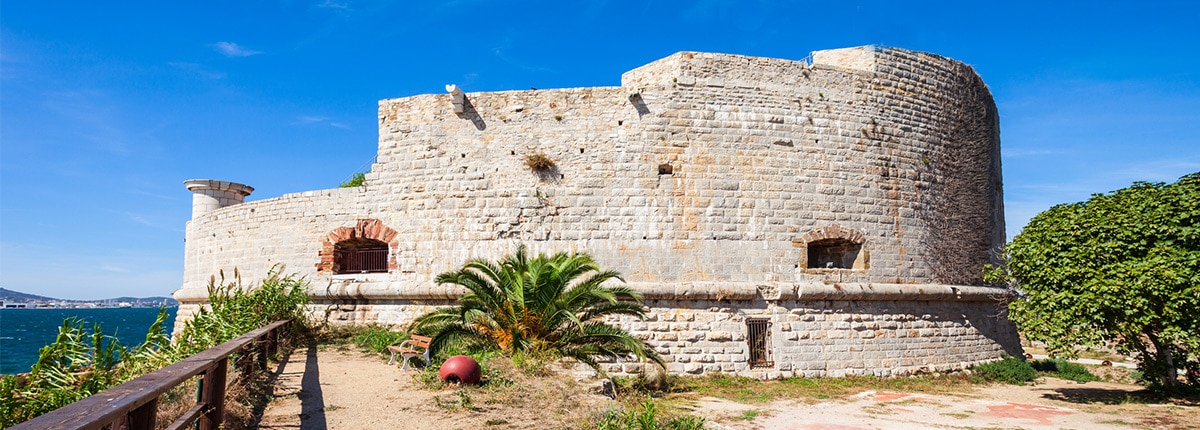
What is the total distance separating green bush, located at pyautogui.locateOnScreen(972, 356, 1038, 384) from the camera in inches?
475

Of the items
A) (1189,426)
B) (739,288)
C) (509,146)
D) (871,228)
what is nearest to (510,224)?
Answer: (509,146)

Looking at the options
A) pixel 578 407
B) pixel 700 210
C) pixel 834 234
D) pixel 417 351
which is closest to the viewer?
pixel 578 407

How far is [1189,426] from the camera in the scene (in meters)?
8.12

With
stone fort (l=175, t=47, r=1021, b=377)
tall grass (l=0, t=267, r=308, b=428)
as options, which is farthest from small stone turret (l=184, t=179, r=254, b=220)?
tall grass (l=0, t=267, r=308, b=428)

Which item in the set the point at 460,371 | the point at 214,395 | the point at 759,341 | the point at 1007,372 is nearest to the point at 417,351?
the point at 460,371

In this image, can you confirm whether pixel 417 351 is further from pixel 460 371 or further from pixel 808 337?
pixel 808 337

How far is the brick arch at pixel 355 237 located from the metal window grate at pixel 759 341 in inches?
237

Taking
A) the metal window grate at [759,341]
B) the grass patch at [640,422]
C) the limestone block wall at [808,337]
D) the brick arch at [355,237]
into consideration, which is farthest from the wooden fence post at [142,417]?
the metal window grate at [759,341]

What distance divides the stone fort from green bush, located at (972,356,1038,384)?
310mm

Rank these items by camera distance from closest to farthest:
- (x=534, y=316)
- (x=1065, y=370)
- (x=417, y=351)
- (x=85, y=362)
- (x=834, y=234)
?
(x=85, y=362), (x=417, y=351), (x=534, y=316), (x=834, y=234), (x=1065, y=370)

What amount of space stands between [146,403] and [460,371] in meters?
4.05

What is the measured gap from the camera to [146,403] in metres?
3.00

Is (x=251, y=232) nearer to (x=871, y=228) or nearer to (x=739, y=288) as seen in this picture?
(x=739, y=288)

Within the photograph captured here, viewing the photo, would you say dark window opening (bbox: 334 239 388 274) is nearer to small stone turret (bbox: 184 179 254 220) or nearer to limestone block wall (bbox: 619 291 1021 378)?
small stone turret (bbox: 184 179 254 220)
